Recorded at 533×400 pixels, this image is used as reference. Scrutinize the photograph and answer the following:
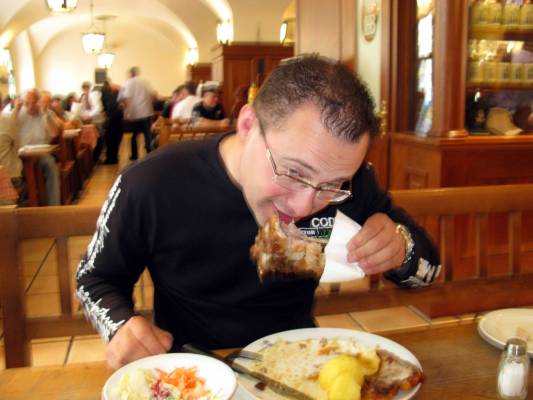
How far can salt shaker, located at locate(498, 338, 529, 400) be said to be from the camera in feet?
2.85

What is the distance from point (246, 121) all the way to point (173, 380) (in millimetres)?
492

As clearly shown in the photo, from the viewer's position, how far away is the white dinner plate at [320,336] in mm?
872

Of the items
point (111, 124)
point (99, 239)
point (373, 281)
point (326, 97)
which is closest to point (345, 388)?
point (326, 97)

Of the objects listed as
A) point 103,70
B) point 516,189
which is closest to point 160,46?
point 103,70

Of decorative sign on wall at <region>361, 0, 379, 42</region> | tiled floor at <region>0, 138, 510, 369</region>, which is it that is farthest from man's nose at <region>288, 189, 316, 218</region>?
decorative sign on wall at <region>361, 0, 379, 42</region>

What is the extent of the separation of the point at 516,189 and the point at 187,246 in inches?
40.2

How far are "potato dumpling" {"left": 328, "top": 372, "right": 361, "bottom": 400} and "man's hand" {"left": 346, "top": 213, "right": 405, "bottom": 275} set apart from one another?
33 cm

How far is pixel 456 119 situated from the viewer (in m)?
3.19

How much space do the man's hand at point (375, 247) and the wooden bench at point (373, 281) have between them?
0.36 metres

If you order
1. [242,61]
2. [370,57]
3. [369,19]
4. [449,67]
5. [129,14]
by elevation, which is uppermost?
[129,14]

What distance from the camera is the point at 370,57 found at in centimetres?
396

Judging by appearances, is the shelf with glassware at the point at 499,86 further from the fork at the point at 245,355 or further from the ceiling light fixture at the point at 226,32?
the ceiling light fixture at the point at 226,32

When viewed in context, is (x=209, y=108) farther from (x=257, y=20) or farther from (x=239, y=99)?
(x=257, y=20)

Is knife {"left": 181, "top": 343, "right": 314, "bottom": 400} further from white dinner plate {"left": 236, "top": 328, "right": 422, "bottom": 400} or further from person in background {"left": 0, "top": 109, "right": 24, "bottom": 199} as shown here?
person in background {"left": 0, "top": 109, "right": 24, "bottom": 199}
